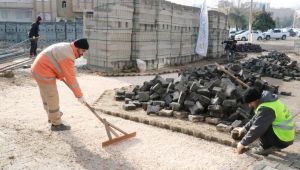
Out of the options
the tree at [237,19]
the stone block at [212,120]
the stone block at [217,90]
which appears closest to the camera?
the stone block at [212,120]

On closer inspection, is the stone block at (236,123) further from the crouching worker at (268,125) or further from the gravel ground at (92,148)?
the crouching worker at (268,125)

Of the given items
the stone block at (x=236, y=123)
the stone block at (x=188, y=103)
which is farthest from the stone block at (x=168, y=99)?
the stone block at (x=236, y=123)

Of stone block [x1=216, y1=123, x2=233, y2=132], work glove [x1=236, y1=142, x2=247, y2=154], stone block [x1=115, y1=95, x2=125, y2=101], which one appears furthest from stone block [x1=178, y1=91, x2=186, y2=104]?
work glove [x1=236, y1=142, x2=247, y2=154]

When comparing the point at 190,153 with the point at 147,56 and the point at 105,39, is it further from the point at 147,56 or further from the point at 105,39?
the point at 147,56

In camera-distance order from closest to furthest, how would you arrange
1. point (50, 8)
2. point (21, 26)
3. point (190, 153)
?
1. point (190, 153)
2. point (21, 26)
3. point (50, 8)

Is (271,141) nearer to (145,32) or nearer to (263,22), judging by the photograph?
→ (145,32)

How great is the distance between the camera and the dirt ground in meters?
4.34

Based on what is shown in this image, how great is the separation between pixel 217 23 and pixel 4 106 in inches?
632

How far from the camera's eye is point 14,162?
4246 millimetres

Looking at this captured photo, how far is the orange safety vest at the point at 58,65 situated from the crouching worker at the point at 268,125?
2.62 m

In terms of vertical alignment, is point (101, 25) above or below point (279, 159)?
above

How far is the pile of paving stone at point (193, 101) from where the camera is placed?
20.2 feet

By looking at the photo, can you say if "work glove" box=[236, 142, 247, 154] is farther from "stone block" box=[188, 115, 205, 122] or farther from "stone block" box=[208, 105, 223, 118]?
"stone block" box=[188, 115, 205, 122]

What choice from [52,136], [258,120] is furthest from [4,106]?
[258,120]
